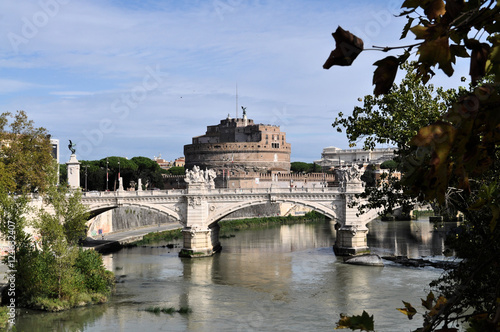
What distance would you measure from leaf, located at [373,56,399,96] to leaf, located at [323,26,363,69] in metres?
0.10

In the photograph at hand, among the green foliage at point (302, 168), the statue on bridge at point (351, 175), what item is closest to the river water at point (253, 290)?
the statue on bridge at point (351, 175)

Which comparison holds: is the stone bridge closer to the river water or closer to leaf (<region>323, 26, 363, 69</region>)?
the river water

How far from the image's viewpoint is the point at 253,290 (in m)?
25.8

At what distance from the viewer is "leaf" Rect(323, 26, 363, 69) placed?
210 cm

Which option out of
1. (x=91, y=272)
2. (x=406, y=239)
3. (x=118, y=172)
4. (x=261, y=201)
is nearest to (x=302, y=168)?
(x=118, y=172)

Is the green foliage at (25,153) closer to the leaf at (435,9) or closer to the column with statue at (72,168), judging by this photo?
the column with statue at (72,168)

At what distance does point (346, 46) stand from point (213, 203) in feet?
115

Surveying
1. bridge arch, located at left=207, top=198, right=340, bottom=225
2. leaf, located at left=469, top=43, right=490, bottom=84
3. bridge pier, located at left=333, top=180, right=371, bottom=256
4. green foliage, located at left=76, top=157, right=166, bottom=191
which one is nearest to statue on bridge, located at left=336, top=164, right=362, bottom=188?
bridge pier, located at left=333, top=180, right=371, bottom=256

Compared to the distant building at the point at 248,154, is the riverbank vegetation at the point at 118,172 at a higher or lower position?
lower

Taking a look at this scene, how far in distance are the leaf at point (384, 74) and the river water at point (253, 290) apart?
697 inches

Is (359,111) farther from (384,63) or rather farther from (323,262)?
(323,262)

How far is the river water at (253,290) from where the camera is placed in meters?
19.8

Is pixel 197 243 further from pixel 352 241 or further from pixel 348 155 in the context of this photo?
pixel 348 155

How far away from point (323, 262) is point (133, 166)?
38769mm
